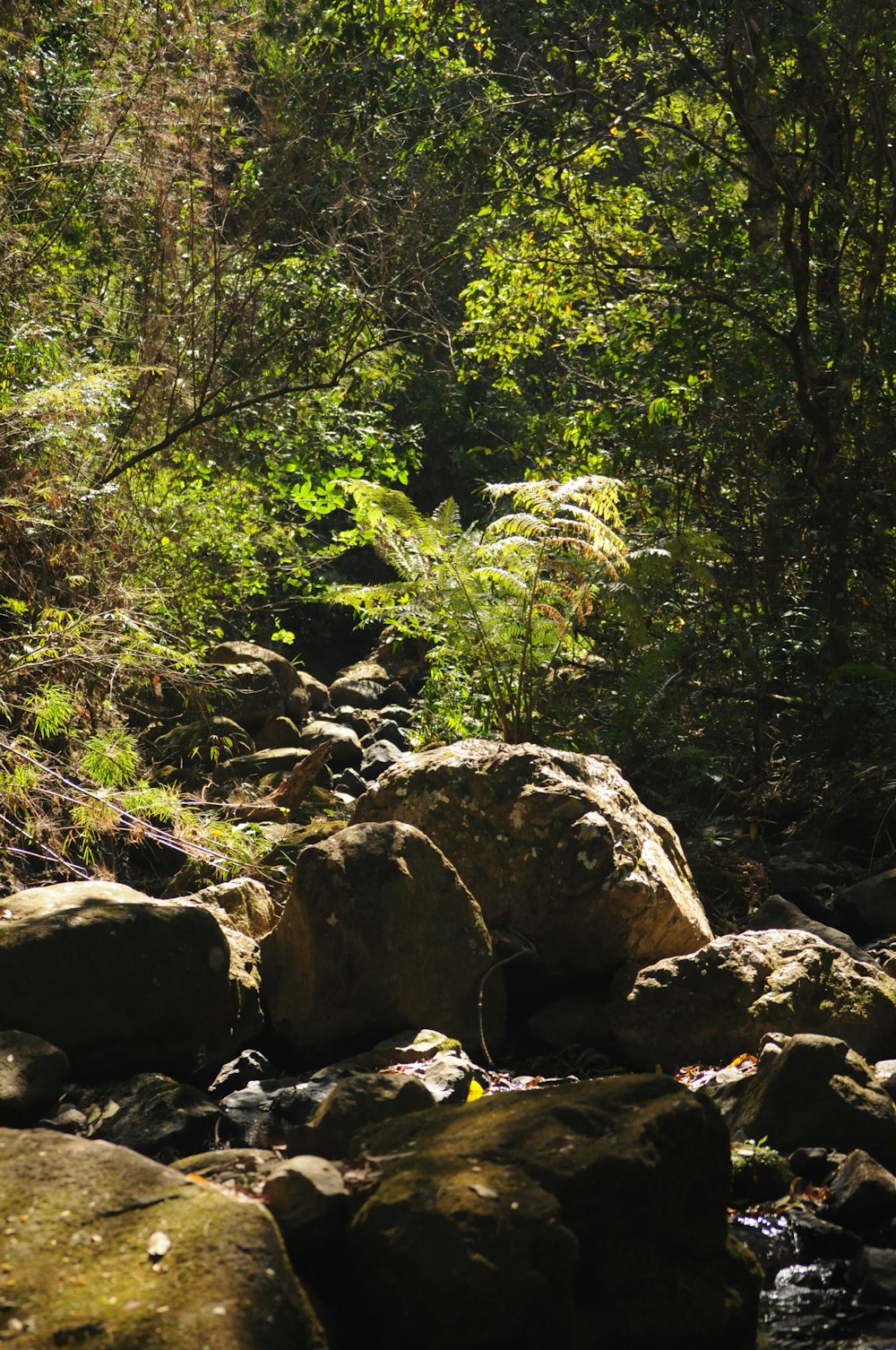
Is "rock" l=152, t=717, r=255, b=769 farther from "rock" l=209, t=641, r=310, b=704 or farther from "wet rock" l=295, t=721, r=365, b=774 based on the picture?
"rock" l=209, t=641, r=310, b=704

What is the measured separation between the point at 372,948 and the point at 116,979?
1.03m

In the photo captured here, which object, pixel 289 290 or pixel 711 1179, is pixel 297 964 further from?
pixel 289 290

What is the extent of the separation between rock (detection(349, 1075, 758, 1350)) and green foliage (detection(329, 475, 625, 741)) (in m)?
4.57

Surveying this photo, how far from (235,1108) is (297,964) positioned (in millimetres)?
730

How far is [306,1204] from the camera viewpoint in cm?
292

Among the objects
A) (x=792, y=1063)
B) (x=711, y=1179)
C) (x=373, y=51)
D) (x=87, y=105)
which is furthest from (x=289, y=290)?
(x=711, y=1179)

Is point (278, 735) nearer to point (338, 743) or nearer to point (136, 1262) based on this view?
point (338, 743)

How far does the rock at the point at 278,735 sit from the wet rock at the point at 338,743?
6.2 inches

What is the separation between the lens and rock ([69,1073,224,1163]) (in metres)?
4.21

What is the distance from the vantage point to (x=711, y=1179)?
3.05 meters

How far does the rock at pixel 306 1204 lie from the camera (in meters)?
2.88

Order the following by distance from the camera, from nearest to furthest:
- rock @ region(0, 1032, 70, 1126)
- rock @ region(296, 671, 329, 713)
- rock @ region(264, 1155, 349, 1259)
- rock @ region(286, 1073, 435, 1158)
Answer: rock @ region(264, 1155, 349, 1259)
rock @ region(286, 1073, 435, 1158)
rock @ region(0, 1032, 70, 1126)
rock @ region(296, 671, 329, 713)

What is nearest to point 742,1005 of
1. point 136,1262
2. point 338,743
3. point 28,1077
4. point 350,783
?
point 28,1077

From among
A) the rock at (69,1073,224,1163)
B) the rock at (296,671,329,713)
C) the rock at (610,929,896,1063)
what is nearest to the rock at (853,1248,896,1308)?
the rock at (610,929,896,1063)
